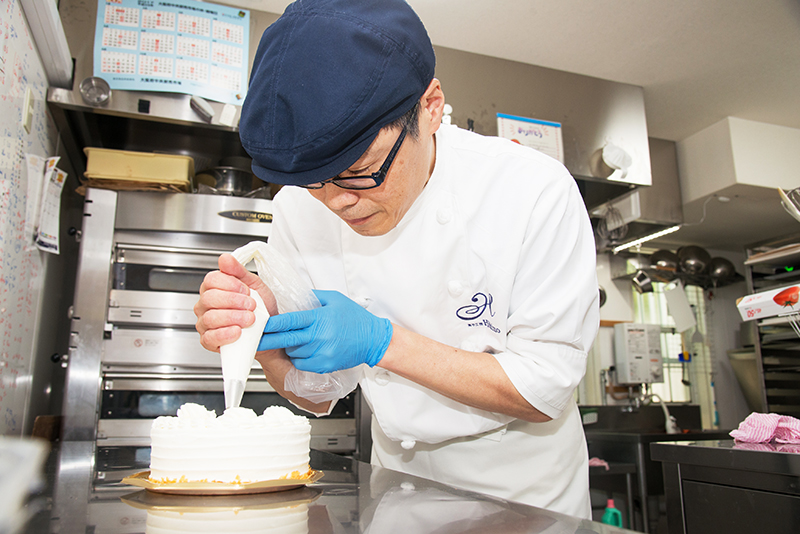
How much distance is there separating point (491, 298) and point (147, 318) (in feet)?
5.24

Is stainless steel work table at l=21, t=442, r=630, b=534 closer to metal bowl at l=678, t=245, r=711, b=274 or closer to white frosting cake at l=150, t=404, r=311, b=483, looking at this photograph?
white frosting cake at l=150, t=404, r=311, b=483

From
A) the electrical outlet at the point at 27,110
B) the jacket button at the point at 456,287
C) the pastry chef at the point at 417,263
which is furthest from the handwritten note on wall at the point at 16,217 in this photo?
the jacket button at the point at 456,287

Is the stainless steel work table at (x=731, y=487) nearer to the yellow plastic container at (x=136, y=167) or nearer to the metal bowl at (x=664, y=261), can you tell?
the yellow plastic container at (x=136, y=167)

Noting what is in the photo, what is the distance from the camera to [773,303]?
167 centimetres

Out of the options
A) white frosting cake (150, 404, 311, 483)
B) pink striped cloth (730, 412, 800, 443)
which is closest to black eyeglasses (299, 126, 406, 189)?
white frosting cake (150, 404, 311, 483)

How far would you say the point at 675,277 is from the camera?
4207mm

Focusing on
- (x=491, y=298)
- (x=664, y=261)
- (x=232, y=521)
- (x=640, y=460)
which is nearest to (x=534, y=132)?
(x=640, y=460)

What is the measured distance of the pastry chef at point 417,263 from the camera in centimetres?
75

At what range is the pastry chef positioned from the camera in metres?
0.75

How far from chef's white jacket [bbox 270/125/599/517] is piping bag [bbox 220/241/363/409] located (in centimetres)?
10

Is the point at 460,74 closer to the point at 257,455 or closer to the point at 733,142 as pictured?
the point at 733,142

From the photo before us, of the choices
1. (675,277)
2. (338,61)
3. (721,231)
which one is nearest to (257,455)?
(338,61)

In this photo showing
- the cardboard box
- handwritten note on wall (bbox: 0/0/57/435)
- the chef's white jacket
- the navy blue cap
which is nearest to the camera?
the navy blue cap

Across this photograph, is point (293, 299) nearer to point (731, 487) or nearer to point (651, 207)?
point (731, 487)
